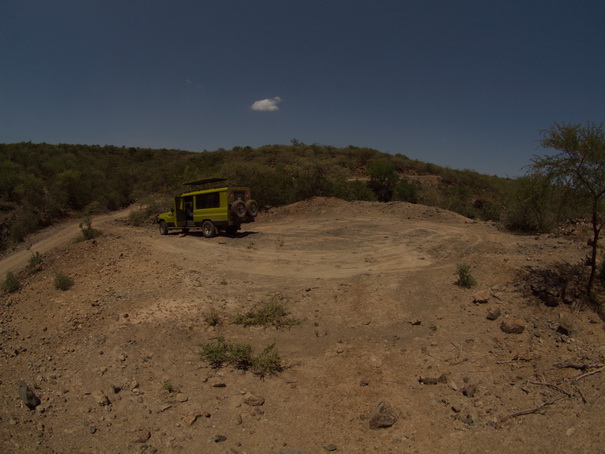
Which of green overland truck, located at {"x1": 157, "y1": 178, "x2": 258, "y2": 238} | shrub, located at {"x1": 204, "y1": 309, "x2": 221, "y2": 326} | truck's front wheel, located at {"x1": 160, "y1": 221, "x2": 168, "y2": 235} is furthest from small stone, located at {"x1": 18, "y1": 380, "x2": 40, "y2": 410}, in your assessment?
truck's front wheel, located at {"x1": 160, "y1": 221, "x2": 168, "y2": 235}

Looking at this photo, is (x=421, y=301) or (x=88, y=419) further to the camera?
(x=421, y=301)

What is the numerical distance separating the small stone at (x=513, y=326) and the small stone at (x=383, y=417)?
3270 mm

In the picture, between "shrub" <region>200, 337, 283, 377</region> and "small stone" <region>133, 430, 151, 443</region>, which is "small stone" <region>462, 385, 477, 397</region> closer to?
"shrub" <region>200, 337, 283, 377</region>

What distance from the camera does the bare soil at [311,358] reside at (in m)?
4.11

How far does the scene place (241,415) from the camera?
180 inches

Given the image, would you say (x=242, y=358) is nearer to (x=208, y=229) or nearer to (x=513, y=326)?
(x=513, y=326)

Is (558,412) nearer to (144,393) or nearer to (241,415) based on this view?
(241,415)

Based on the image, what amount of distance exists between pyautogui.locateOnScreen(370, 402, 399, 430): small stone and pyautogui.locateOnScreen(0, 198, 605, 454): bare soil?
0.23 ft

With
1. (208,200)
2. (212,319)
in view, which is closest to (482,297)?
(212,319)

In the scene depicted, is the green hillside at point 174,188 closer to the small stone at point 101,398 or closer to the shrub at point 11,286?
the shrub at point 11,286

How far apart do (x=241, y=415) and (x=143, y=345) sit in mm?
2560

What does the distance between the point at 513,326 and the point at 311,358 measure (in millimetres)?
3786

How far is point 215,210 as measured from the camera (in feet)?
48.6

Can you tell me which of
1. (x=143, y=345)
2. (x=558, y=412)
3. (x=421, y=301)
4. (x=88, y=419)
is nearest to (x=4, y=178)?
(x=143, y=345)
